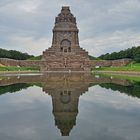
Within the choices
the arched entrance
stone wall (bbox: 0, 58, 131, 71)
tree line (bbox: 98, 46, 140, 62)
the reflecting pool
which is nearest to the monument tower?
the arched entrance

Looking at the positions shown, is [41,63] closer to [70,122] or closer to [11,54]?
[11,54]

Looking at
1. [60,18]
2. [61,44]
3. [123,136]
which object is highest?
[60,18]

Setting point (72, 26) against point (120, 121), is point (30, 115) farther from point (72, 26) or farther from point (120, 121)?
point (72, 26)

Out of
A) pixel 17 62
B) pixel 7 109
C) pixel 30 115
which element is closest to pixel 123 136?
pixel 30 115

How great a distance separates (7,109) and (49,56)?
82.8 meters

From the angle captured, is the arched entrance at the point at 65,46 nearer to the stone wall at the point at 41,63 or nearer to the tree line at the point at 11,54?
the stone wall at the point at 41,63

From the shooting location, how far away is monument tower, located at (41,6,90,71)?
303 ft

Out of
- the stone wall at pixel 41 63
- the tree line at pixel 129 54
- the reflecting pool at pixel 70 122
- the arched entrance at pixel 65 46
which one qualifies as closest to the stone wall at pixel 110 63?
the stone wall at pixel 41 63

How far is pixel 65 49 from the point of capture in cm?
10606

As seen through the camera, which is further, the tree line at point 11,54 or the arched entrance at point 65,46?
the tree line at point 11,54

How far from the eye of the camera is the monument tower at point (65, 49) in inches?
3634

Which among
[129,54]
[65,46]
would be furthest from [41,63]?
[129,54]

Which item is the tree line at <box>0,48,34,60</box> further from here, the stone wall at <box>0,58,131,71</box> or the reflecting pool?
the reflecting pool

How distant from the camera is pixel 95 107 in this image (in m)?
14.7
